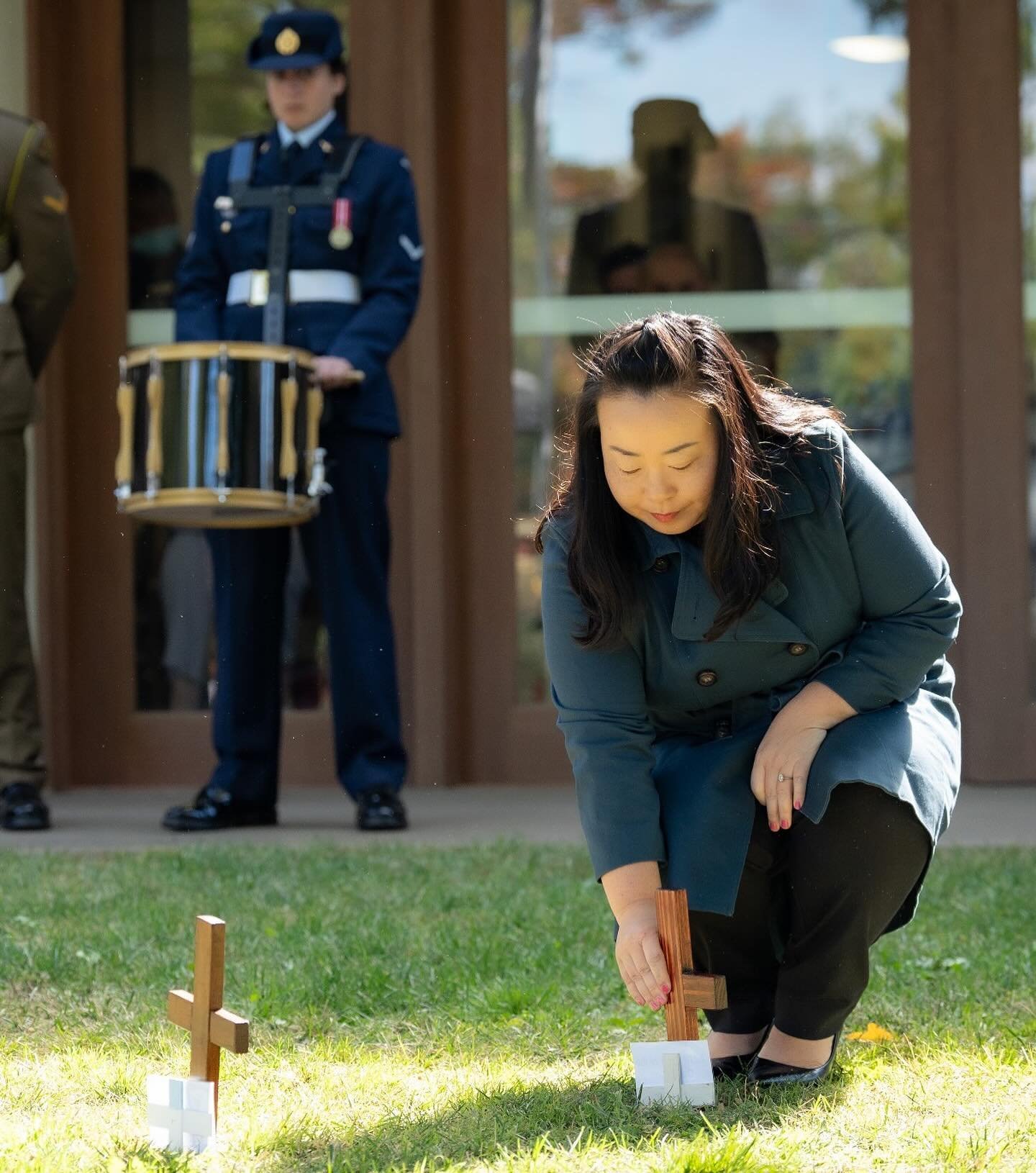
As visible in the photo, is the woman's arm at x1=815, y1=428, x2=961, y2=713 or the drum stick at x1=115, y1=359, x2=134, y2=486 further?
the drum stick at x1=115, y1=359, x2=134, y2=486

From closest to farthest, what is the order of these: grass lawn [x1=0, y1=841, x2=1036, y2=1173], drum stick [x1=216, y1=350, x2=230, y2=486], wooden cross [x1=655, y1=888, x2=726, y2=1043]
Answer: grass lawn [x1=0, y1=841, x2=1036, y2=1173] < wooden cross [x1=655, y1=888, x2=726, y2=1043] < drum stick [x1=216, y1=350, x2=230, y2=486]

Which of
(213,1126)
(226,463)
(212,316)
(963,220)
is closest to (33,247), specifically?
(212,316)

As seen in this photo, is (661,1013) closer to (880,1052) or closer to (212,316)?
(880,1052)

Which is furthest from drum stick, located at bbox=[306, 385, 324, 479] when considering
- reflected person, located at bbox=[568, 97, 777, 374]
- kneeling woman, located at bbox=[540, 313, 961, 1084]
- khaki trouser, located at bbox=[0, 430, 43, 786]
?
kneeling woman, located at bbox=[540, 313, 961, 1084]

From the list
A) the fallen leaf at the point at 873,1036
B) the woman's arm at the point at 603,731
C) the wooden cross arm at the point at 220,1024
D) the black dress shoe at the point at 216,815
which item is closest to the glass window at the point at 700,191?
the black dress shoe at the point at 216,815

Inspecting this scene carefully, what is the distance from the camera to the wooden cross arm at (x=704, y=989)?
2076mm

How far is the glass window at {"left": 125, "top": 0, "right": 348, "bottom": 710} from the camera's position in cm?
537

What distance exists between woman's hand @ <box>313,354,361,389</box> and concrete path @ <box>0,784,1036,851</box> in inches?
41.2

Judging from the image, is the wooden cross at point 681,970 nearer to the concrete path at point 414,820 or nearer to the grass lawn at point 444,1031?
the grass lawn at point 444,1031

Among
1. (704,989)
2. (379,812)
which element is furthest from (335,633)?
(704,989)

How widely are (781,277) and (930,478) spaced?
2.46 feet

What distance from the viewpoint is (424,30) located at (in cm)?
516

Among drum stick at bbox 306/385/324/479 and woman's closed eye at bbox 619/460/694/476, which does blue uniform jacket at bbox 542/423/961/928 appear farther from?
drum stick at bbox 306/385/324/479

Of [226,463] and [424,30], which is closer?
[226,463]
